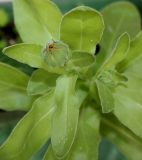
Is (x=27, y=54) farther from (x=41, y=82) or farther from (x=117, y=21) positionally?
(x=117, y=21)

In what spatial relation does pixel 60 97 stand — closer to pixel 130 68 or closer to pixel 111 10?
pixel 130 68

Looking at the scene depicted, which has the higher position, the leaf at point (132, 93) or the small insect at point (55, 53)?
the small insect at point (55, 53)

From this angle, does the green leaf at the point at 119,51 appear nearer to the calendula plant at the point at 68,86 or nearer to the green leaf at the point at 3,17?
the calendula plant at the point at 68,86

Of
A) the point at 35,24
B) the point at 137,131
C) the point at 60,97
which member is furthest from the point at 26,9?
the point at 137,131

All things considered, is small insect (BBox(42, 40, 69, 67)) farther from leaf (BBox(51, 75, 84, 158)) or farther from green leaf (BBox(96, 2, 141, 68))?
green leaf (BBox(96, 2, 141, 68))

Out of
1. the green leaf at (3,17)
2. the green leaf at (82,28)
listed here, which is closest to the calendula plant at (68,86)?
the green leaf at (82,28)

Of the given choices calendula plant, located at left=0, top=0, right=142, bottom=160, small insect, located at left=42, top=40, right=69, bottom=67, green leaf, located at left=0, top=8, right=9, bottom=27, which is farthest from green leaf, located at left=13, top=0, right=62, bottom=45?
green leaf, located at left=0, top=8, right=9, bottom=27
